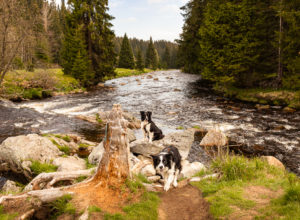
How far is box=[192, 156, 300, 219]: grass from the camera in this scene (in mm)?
3648

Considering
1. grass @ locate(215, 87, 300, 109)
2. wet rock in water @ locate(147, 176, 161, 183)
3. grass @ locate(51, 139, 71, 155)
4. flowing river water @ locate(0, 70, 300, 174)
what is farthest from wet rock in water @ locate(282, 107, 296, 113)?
grass @ locate(51, 139, 71, 155)

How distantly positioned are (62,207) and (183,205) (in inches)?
112

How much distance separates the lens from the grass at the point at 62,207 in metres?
3.81

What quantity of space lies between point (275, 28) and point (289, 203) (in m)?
24.4

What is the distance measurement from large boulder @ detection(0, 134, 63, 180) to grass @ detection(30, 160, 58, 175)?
5.9 inches

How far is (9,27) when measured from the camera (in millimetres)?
10688

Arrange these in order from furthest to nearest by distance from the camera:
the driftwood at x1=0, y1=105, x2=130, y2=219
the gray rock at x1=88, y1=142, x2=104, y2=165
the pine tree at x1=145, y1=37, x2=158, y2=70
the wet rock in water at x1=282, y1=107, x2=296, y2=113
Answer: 1. the pine tree at x1=145, y1=37, x2=158, y2=70
2. the wet rock in water at x1=282, y1=107, x2=296, y2=113
3. the gray rock at x1=88, y1=142, x2=104, y2=165
4. the driftwood at x1=0, y1=105, x2=130, y2=219

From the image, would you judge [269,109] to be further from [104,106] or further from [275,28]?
[104,106]

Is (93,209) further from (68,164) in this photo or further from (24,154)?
(24,154)

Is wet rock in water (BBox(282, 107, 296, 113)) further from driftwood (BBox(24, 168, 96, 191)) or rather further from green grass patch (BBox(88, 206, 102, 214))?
green grass patch (BBox(88, 206, 102, 214))

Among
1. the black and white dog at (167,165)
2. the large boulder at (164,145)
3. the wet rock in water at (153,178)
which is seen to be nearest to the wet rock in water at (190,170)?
the large boulder at (164,145)

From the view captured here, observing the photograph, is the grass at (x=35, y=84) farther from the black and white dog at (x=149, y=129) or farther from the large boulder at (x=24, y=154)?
the black and white dog at (x=149, y=129)

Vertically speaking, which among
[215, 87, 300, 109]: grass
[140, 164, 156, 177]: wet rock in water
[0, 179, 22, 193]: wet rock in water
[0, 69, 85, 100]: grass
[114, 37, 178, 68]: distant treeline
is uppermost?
[114, 37, 178, 68]: distant treeline

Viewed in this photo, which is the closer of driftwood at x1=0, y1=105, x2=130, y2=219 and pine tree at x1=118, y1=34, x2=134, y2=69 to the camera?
driftwood at x1=0, y1=105, x2=130, y2=219
